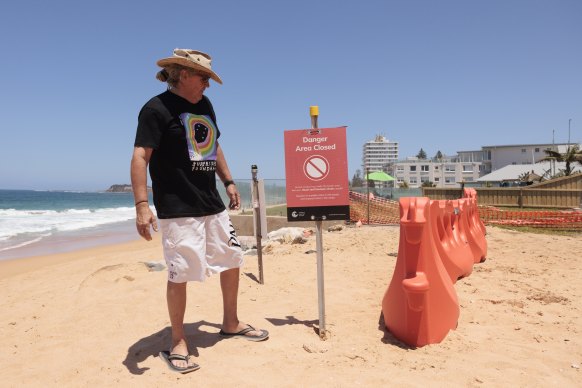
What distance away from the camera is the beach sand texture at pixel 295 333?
8.73ft

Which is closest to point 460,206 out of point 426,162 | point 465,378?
point 465,378

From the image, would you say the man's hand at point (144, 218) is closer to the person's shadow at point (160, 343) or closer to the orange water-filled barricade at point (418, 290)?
the person's shadow at point (160, 343)

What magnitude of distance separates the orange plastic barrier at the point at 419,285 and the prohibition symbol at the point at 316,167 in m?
0.66

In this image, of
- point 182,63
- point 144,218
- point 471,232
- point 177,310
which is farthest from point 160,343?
point 471,232

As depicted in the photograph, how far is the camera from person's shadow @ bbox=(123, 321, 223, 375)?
2.92m

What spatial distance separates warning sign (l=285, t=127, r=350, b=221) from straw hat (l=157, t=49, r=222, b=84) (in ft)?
2.67

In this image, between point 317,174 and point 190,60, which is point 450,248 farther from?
point 190,60

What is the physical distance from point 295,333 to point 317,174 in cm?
132

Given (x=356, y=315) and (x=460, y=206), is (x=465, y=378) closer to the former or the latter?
(x=356, y=315)

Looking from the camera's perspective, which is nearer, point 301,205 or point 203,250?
point 203,250

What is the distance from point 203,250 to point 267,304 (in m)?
1.62

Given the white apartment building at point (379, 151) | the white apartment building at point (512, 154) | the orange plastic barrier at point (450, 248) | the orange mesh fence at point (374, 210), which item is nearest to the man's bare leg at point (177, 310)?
the orange plastic barrier at point (450, 248)

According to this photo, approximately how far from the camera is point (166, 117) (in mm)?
2762

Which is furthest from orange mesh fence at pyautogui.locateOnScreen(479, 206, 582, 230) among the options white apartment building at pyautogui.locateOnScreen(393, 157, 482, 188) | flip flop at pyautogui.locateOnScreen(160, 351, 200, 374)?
white apartment building at pyautogui.locateOnScreen(393, 157, 482, 188)
